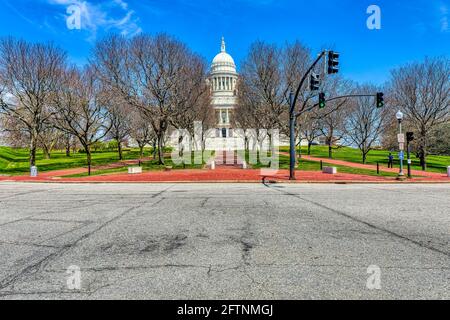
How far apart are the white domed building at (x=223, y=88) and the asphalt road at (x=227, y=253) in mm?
70732

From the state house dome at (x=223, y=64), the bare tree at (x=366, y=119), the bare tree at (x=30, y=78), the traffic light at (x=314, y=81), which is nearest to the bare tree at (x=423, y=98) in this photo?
the bare tree at (x=366, y=119)

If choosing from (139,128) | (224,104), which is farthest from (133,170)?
(224,104)

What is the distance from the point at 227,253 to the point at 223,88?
94.8 m

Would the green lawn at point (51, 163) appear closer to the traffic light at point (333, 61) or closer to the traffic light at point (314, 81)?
the traffic light at point (314, 81)

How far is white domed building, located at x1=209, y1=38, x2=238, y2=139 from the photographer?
8425 cm

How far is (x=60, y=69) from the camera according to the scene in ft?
88.6

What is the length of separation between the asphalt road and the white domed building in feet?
232

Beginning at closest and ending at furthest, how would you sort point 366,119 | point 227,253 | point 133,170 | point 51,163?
point 227,253 < point 133,170 < point 366,119 < point 51,163

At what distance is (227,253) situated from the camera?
4520mm

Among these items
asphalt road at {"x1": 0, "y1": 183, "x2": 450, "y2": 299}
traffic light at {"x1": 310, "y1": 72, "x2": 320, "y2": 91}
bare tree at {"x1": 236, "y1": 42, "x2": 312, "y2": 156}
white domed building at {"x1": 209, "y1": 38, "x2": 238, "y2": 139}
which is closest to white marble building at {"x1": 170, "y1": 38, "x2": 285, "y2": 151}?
white domed building at {"x1": 209, "y1": 38, "x2": 238, "y2": 139}

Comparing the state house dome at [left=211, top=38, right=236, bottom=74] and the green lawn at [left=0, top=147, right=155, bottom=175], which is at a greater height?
the state house dome at [left=211, top=38, right=236, bottom=74]

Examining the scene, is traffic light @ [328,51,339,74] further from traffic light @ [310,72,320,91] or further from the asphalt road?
the asphalt road

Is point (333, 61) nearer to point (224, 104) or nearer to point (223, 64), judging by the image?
point (224, 104)

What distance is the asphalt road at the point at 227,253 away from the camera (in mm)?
3273
